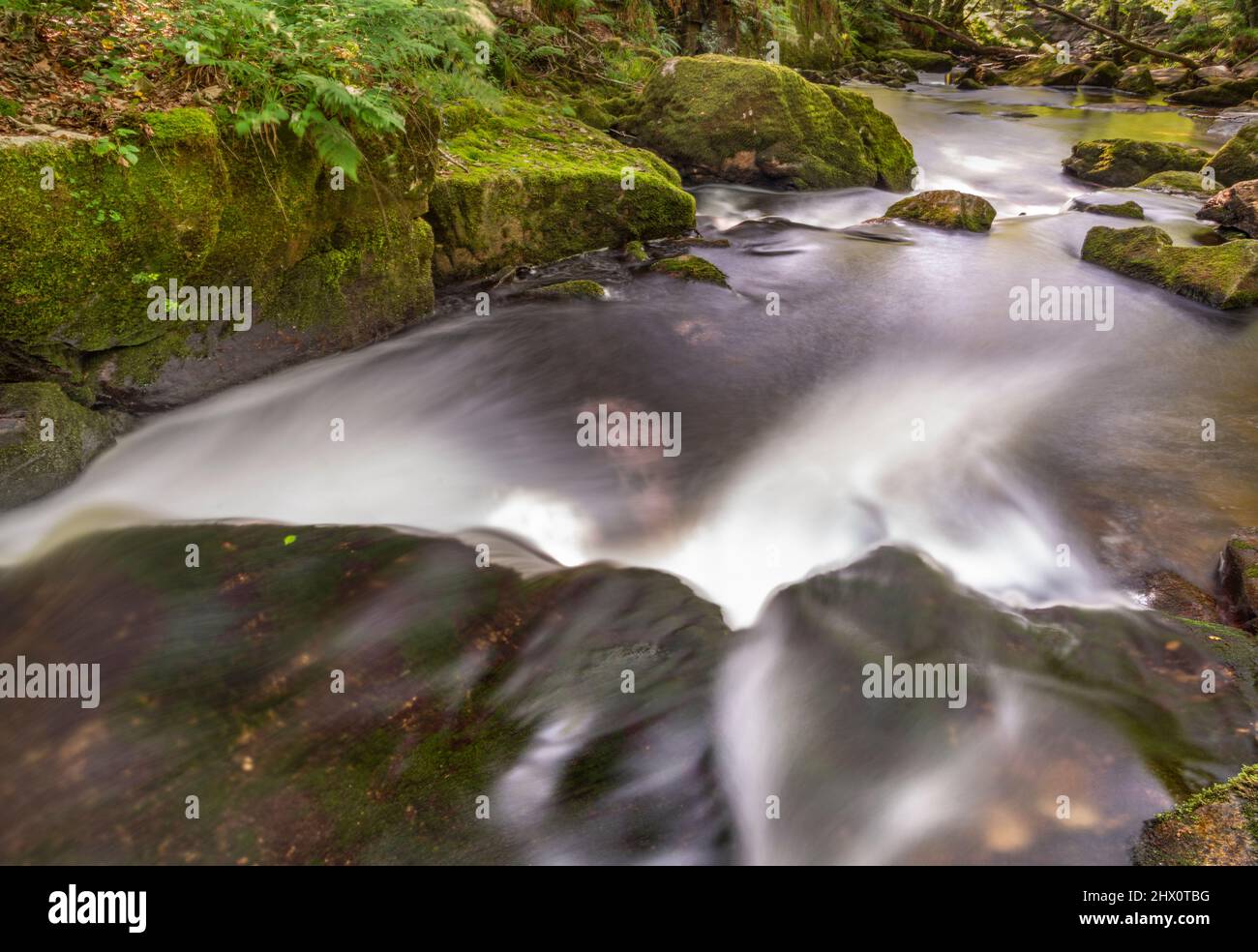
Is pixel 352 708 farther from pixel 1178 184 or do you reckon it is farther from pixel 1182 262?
pixel 1178 184

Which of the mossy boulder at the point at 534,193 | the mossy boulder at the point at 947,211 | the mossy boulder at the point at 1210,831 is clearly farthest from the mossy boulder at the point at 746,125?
the mossy boulder at the point at 1210,831

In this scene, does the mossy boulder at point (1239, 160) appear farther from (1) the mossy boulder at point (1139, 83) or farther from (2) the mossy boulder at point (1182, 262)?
(1) the mossy boulder at point (1139, 83)

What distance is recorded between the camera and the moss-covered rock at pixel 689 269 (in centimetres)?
775

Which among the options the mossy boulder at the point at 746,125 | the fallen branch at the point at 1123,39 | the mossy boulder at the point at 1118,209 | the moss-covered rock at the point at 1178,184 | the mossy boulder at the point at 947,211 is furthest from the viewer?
the fallen branch at the point at 1123,39

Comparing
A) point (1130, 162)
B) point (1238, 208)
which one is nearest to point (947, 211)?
point (1238, 208)

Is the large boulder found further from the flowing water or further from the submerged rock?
the submerged rock

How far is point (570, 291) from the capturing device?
7109 millimetres

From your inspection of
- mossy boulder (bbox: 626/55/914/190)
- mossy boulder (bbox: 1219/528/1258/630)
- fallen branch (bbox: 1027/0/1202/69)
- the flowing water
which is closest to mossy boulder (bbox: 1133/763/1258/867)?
the flowing water

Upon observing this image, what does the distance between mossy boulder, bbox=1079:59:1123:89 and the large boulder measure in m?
17.9

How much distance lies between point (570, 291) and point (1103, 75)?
85.8 feet

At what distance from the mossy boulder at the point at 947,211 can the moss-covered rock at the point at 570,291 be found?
550cm

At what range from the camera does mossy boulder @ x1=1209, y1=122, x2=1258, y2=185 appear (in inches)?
467
